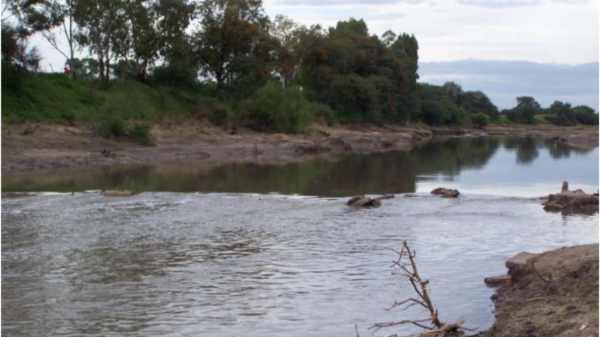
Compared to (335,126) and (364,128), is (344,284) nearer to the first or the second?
(335,126)

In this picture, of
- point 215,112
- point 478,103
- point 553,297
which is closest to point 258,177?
point 553,297

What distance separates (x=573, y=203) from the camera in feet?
67.5

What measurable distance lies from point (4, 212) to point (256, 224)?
692 cm

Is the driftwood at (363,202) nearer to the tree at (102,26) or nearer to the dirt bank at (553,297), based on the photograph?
the dirt bank at (553,297)

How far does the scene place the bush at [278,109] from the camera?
186 ft

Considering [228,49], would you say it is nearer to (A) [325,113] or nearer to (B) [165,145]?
(A) [325,113]

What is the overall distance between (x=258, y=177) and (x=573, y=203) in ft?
47.6

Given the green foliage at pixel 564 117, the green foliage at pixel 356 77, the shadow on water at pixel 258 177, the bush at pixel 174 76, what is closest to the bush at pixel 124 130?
the shadow on water at pixel 258 177

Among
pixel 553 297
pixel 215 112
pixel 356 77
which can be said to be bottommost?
pixel 553 297

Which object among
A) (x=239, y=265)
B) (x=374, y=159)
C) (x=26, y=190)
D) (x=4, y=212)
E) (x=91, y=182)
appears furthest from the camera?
(x=374, y=159)

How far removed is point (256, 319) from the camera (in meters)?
10.1

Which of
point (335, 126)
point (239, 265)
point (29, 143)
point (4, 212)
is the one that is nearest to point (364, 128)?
point (335, 126)

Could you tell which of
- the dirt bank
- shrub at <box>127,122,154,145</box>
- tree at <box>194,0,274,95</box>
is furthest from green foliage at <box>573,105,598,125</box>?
the dirt bank

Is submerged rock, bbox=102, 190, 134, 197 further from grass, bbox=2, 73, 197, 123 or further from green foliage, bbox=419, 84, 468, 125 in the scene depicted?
green foliage, bbox=419, 84, 468, 125
